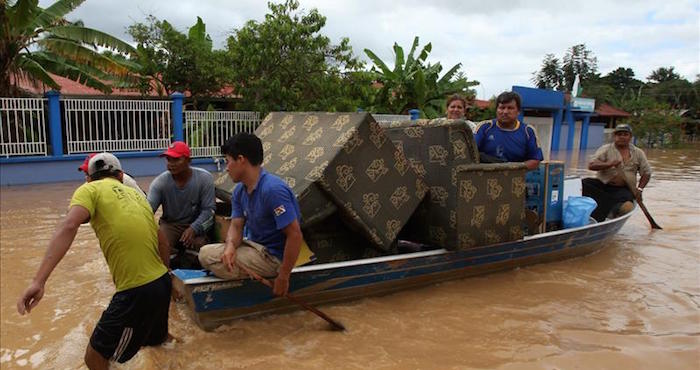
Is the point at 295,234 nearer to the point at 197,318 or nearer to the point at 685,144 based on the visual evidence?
the point at 197,318

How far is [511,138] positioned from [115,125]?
33.2 ft

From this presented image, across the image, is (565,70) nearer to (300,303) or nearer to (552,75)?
(552,75)

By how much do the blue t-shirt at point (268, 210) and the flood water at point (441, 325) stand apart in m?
0.82

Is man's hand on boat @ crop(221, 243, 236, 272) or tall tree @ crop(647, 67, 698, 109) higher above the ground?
tall tree @ crop(647, 67, 698, 109)

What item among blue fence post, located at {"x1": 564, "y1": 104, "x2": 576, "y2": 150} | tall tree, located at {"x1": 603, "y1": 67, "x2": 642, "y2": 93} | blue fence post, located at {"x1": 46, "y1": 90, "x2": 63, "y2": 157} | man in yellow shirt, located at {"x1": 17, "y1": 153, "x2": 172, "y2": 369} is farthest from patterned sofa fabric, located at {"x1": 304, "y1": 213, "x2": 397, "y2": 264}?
tall tree, located at {"x1": 603, "y1": 67, "x2": 642, "y2": 93}

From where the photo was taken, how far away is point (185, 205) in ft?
15.8

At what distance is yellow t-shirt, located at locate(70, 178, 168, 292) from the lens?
278 cm

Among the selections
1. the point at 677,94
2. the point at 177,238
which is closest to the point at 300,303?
the point at 177,238

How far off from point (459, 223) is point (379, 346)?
4.38 feet

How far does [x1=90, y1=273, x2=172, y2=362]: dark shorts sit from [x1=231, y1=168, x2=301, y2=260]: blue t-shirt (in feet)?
2.62

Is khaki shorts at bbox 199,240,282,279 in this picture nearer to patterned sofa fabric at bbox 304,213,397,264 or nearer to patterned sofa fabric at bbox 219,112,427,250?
patterned sofa fabric at bbox 219,112,427,250

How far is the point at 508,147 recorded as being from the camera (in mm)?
5488

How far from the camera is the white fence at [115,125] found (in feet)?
38.9

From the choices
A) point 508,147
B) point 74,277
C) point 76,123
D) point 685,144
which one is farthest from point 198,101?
point 685,144
